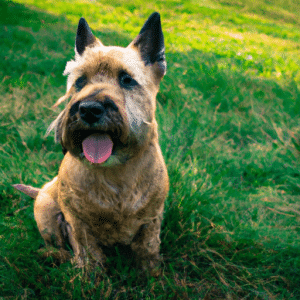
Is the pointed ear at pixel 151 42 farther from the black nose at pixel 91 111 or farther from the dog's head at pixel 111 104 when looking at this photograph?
the black nose at pixel 91 111

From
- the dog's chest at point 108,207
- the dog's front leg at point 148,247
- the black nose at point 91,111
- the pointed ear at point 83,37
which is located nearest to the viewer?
the black nose at point 91,111

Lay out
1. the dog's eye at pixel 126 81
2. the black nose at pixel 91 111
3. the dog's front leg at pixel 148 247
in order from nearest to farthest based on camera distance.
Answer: the black nose at pixel 91 111 → the dog's eye at pixel 126 81 → the dog's front leg at pixel 148 247

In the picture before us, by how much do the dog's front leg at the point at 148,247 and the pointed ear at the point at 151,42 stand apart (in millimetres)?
1157

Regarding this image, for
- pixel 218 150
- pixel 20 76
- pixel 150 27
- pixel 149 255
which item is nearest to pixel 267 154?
pixel 218 150

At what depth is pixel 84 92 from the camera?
154cm

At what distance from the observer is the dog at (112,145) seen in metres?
1.53

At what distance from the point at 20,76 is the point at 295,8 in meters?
13.0

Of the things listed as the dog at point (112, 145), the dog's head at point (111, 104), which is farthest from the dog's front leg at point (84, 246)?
the dog's head at point (111, 104)

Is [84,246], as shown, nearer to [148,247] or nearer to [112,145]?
[148,247]

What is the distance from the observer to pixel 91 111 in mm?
1406

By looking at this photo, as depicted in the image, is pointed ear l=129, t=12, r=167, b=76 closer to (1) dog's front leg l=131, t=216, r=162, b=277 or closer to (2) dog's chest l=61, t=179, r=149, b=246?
(2) dog's chest l=61, t=179, r=149, b=246

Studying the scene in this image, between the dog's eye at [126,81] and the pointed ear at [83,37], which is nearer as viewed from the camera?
the dog's eye at [126,81]

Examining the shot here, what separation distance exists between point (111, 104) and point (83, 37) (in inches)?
29.4

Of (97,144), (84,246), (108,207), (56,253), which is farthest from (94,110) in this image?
(56,253)
